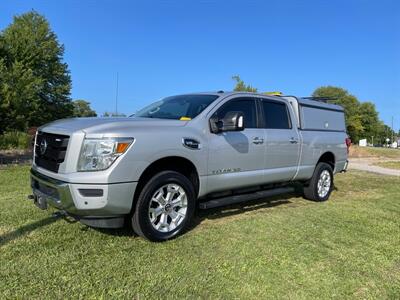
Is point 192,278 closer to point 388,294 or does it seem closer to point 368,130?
point 388,294

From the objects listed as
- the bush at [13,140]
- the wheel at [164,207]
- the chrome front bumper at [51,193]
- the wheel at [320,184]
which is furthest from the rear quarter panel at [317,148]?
the bush at [13,140]

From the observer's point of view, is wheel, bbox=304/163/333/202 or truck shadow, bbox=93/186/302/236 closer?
truck shadow, bbox=93/186/302/236

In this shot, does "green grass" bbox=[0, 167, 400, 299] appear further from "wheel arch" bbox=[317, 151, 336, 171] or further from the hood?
"wheel arch" bbox=[317, 151, 336, 171]

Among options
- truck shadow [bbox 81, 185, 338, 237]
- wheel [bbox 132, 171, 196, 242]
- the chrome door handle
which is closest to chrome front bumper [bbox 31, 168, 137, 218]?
wheel [bbox 132, 171, 196, 242]

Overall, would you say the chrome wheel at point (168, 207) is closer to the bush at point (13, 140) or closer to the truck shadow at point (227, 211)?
the truck shadow at point (227, 211)

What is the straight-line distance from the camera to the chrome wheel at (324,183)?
788 centimetres

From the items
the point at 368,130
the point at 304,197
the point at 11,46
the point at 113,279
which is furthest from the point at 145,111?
the point at 368,130

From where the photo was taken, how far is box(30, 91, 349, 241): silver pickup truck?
4305mm

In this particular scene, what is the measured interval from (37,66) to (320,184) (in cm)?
3601

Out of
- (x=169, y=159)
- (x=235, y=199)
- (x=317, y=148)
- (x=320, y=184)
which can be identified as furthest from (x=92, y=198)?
(x=320, y=184)

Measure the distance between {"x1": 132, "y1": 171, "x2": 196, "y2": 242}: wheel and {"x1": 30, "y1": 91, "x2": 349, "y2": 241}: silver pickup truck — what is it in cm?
1

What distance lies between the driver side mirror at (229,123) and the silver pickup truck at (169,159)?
13 millimetres

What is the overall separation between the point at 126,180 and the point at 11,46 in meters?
36.8

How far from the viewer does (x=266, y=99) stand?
6.60 m
